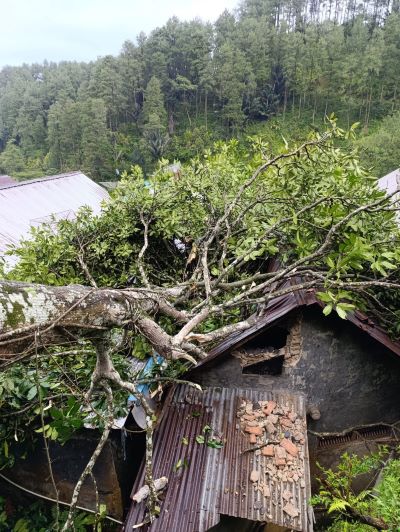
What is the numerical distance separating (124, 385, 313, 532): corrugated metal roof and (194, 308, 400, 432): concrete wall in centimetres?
Answer: 27

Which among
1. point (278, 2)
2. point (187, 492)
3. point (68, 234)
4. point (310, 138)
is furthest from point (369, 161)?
point (278, 2)

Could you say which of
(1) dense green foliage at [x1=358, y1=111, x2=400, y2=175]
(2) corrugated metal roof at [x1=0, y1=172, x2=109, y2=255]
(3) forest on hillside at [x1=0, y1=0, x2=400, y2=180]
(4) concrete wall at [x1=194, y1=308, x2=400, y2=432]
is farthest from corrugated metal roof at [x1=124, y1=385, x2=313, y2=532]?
(3) forest on hillside at [x1=0, y1=0, x2=400, y2=180]

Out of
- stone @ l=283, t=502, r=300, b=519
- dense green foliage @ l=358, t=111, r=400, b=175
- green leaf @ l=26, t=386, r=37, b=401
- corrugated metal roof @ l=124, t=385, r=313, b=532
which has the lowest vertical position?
dense green foliage @ l=358, t=111, r=400, b=175

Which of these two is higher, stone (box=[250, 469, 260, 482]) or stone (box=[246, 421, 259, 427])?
stone (box=[246, 421, 259, 427])

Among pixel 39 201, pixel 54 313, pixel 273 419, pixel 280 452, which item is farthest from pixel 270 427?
pixel 39 201

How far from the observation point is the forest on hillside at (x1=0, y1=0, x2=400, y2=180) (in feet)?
157

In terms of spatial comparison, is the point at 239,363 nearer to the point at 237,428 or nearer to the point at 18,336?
the point at 237,428

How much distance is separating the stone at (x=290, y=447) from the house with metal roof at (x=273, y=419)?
2 cm

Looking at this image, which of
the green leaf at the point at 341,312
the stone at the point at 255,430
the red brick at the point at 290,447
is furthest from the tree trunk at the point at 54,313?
the red brick at the point at 290,447

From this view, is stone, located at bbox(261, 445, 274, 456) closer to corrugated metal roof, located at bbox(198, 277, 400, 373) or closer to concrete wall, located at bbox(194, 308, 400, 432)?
concrete wall, located at bbox(194, 308, 400, 432)

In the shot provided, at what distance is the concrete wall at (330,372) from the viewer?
562 centimetres

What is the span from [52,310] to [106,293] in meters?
0.59

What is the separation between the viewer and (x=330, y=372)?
584cm

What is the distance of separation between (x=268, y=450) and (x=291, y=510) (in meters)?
0.74
